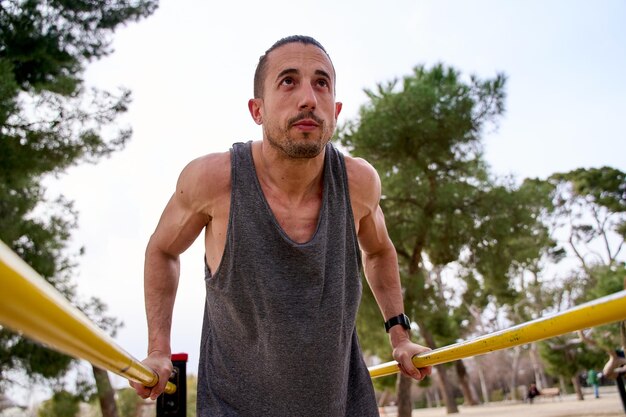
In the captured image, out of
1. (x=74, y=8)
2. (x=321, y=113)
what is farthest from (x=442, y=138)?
(x=321, y=113)

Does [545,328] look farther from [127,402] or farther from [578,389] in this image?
[578,389]

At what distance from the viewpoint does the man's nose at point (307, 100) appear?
1.79 m

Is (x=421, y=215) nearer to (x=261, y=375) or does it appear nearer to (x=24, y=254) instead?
(x=24, y=254)

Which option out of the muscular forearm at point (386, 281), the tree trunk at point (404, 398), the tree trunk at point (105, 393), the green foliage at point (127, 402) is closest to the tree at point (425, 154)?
the tree trunk at point (404, 398)

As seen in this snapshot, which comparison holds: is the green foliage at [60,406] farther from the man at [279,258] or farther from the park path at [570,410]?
the park path at [570,410]

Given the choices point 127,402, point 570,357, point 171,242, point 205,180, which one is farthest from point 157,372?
point 570,357

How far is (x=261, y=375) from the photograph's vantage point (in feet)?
5.61

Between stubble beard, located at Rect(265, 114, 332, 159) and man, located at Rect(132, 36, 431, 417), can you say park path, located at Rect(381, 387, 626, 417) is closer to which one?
man, located at Rect(132, 36, 431, 417)

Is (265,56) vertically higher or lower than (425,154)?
lower

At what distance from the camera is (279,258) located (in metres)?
1.71

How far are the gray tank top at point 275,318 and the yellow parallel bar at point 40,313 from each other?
819 mm

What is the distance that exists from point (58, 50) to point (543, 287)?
23.2m

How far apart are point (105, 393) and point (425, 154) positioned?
7888 mm

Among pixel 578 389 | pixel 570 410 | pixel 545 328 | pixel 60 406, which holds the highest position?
pixel 60 406
